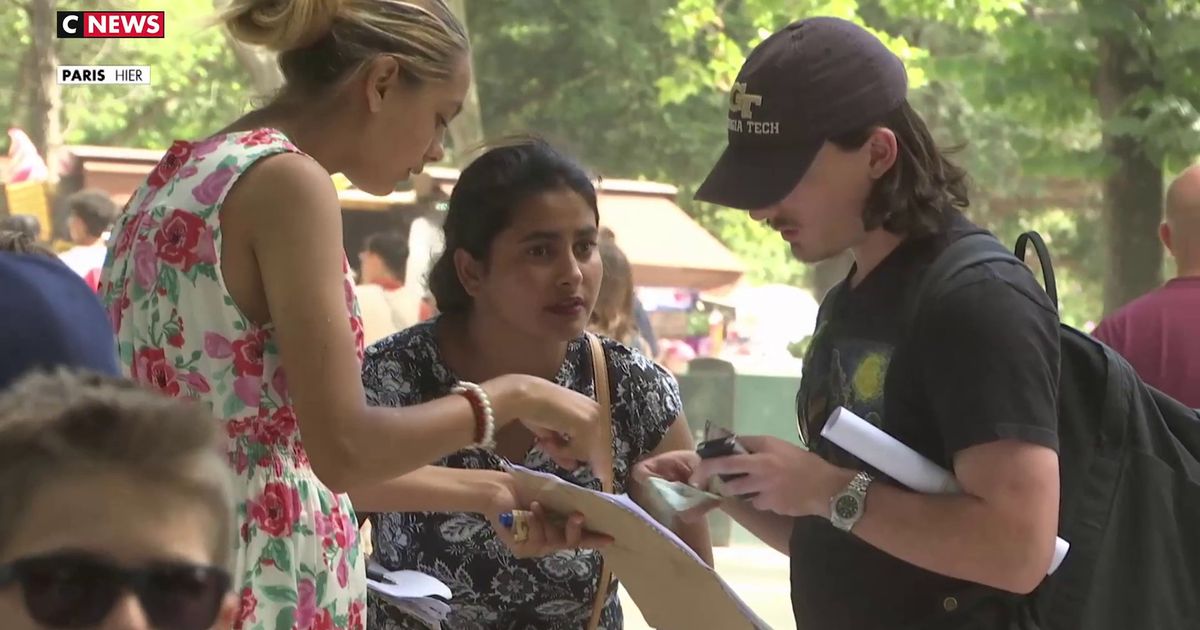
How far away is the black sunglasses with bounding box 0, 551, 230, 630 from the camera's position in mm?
813

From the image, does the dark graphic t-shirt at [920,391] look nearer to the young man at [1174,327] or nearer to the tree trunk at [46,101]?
the young man at [1174,327]

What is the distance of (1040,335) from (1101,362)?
0.15 metres

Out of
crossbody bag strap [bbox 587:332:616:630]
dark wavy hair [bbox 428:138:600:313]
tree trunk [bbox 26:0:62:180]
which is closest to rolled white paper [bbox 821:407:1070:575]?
crossbody bag strap [bbox 587:332:616:630]

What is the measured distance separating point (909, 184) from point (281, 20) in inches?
32.0

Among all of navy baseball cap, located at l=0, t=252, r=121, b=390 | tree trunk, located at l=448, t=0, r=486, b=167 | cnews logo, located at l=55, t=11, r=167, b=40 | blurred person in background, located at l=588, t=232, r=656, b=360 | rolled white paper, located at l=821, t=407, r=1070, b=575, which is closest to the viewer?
navy baseball cap, located at l=0, t=252, r=121, b=390

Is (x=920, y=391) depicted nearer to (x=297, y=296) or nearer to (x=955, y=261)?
(x=955, y=261)

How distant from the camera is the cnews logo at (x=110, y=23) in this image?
676cm

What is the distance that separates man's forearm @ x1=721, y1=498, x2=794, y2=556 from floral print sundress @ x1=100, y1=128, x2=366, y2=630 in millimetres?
651

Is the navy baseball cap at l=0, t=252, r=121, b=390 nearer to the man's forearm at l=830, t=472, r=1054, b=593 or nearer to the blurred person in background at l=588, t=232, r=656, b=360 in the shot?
the man's forearm at l=830, t=472, r=1054, b=593

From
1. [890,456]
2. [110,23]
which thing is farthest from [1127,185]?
[890,456]

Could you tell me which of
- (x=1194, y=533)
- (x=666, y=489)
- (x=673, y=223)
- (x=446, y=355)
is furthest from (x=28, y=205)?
(x=1194, y=533)

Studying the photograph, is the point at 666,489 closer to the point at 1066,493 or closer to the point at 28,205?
the point at 1066,493

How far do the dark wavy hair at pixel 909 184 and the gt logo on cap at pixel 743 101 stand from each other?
13cm

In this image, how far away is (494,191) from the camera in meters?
2.20
